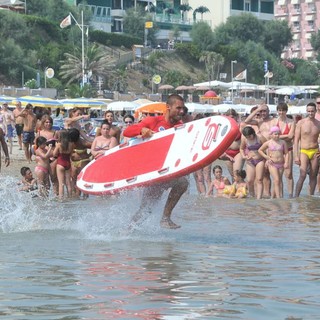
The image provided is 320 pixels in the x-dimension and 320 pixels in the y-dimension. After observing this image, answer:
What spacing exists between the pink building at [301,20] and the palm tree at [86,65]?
6647cm

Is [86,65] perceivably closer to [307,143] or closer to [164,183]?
[307,143]

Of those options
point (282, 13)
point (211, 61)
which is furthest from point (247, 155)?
point (282, 13)

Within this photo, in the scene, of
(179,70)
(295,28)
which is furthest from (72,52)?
(295,28)

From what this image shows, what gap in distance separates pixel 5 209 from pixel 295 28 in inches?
5520

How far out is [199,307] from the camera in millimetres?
6000

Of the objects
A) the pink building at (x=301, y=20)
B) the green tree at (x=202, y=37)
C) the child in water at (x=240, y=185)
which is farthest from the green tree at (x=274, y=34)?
the child in water at (x=240, y=185)

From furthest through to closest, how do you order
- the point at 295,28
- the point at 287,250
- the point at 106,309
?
1. the point at 295,28
2. the point at 287,250
3. the point at 106,309

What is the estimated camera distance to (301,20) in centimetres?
14688

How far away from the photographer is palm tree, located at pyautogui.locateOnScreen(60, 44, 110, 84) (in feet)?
266

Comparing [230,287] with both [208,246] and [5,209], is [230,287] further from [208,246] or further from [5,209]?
[5,209]

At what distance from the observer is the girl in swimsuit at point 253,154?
1442 cm

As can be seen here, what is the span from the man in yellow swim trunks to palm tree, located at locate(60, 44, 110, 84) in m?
66.2

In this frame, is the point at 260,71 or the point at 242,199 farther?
the point at 260,71

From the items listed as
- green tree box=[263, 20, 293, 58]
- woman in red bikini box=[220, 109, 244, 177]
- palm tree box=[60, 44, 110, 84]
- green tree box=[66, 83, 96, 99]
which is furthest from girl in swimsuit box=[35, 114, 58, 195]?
green tree box=[263, 20, 293, 58]
